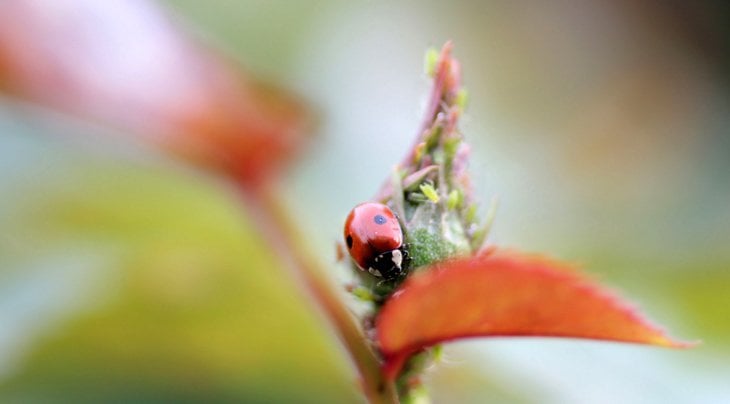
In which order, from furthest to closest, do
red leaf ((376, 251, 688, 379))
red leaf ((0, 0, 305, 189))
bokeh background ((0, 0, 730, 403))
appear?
bokeh background ((0, 0, 730, 403)) → red leaf ((0, 0, 305, 189)) → red leaf ((376, 251, 688, 379))

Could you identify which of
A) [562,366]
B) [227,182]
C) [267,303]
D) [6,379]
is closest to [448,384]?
[562,366]

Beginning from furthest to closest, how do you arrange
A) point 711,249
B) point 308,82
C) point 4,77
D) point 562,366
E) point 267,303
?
point 308,82
point 711,249
point 267,303
point 562,366
point 4,77

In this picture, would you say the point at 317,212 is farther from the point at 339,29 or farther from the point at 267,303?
the point at 339,29

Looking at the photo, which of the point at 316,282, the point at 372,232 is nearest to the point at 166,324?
the point at 316,282

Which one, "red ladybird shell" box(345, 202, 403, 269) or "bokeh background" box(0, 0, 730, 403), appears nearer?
"red ladybird shell" box(345, 202, 403, 269)

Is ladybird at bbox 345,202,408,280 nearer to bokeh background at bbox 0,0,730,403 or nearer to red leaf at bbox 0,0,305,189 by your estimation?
bokeh background at bbox 0,0,730,403

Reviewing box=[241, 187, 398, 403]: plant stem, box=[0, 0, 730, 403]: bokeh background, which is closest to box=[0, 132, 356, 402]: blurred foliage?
box=[0, 0, 730, 403]: bokeh background
